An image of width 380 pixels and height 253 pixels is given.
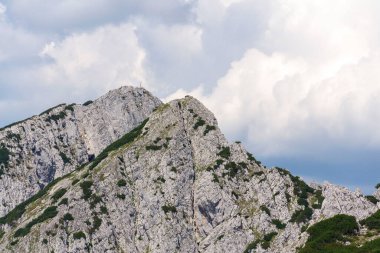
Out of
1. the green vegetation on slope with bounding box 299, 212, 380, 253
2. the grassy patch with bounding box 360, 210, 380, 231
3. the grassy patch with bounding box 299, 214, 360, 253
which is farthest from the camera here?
the grassy patch with bounding box 360, 210, 380, 231

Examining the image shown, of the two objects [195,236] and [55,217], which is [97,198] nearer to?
[55,217]

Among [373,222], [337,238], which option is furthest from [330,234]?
[373,222]

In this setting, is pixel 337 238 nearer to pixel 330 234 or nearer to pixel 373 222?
pixel 330 234

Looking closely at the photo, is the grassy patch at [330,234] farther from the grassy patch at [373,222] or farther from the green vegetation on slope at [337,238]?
the grassy patch at [373,222]

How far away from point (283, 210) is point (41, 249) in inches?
3103

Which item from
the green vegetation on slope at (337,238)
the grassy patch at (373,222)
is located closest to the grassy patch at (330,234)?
the green vegetation on slope at (337,238)

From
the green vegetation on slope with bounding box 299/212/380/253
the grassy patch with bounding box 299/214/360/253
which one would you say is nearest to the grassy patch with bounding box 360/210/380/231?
the green vegetation on slope with bounding box 299/212/380/253

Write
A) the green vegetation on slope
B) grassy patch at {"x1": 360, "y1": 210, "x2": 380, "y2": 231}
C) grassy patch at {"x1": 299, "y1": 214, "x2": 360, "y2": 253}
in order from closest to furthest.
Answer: the green vegetation on slope
grassy patch at {"x1": 299, "y1": 214, "x2": 360, "y2": 253}
grassy patch at {"x1": 360, "y1": 210, "x2": 380, "y2": 231}

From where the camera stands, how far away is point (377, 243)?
6412 centimetres

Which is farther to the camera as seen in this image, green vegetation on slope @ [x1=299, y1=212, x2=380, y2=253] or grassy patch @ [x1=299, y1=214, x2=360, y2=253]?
grassy patch @ [x1=299, y1=214, x2=360, y2=253]

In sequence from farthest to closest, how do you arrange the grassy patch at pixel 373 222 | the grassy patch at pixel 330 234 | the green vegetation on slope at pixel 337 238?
the grassy patch at pixel 373 222 → the grassy patch at pixel 330 234 → the green vegetation on slope at pixel 337 238

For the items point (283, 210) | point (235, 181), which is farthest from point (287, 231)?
point (235, 181)

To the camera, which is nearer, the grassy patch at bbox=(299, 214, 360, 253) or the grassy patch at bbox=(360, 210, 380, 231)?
the grassy patch at bbox=(299, 214, 360, 253)

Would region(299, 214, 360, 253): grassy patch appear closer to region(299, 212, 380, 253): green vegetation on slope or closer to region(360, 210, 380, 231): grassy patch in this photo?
region(299, 212, 380, 253): green vegetation on slope
